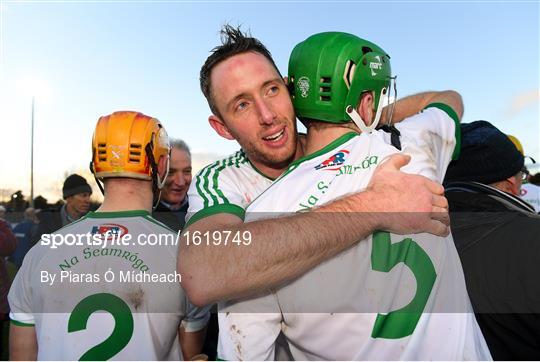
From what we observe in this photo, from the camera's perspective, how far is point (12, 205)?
21438 millimetres

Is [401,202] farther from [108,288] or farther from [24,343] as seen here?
[24,343]

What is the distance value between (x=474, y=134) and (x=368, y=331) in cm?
177

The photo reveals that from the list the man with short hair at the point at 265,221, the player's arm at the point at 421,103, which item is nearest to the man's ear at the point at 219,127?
the man with short hair at the point at 265,221

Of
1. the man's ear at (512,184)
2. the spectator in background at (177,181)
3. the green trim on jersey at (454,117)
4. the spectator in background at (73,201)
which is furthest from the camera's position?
the spectator in background at (73,201)

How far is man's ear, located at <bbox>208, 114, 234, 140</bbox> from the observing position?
2.99 metres

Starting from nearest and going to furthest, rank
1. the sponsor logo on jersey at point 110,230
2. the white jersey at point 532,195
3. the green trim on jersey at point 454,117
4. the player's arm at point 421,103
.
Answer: the green trim on jersey at point 454,117 → the player's arm at point 421,103 → the sponsor logo on jersey at point 110,230 → the white jersey at point 532,195

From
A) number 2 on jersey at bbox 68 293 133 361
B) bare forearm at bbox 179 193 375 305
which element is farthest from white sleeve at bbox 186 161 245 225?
number 2 on jersey at bbox 68 293 133 361

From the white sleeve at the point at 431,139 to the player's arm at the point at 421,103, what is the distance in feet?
0.44

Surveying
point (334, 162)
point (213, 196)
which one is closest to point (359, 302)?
point (334, 162)

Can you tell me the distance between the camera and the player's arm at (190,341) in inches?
127

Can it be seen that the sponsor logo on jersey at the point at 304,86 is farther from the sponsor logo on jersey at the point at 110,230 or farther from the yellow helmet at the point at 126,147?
the sponsor logo on jersey at the point at 110,230

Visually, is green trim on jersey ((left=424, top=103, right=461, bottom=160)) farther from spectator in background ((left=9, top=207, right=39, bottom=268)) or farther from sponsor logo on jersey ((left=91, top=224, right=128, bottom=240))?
spectator in background ((left=9, top=207, right=39, bottom=268))

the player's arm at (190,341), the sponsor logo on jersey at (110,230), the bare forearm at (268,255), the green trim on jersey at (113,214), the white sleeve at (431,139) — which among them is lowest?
the player's arm at (190,341)

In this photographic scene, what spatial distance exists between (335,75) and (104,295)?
1874 millimetres
